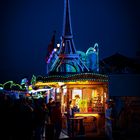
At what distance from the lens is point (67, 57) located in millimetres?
28000

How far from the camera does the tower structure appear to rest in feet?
87.8

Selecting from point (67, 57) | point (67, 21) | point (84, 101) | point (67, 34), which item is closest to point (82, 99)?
point (84, 101)

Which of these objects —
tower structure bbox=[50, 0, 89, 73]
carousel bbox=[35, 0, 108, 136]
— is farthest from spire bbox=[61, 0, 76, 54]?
carousel bbox=[35, 0, 108, 136]

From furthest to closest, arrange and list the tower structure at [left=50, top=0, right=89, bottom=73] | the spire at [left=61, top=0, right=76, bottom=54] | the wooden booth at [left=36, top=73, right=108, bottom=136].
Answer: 1. the spire at [left=61, top=0, right=76, bottom=54]
2. the tower structure at [left=50, top=0, right=89, bottom=73]
3. the wooden booth at [left=36, top=73, right=108, bottom=136]

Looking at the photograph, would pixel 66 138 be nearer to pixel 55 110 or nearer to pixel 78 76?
pixel 55 110

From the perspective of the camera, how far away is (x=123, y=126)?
19.1 metres

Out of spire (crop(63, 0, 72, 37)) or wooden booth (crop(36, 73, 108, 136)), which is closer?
wooden booth (crop(36, 73, 108, 136))

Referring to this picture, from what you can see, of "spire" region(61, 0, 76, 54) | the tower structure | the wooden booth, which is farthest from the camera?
"spire" region(61, 0, 76, 54)

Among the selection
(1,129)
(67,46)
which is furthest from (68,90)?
(67,46)

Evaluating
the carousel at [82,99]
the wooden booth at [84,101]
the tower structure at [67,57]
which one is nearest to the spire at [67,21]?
the tower structure at [67,57]

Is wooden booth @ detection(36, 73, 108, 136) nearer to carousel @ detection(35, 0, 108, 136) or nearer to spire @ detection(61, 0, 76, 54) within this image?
carousel @ detection(35, 0, 108, 136)

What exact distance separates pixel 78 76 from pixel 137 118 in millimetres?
4398

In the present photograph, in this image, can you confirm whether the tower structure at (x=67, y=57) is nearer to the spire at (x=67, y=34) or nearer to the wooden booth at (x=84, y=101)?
the spire at (x=67, y=34)

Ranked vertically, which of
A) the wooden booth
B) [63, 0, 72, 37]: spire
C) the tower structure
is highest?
[63, 0, 72, 37]: spire
